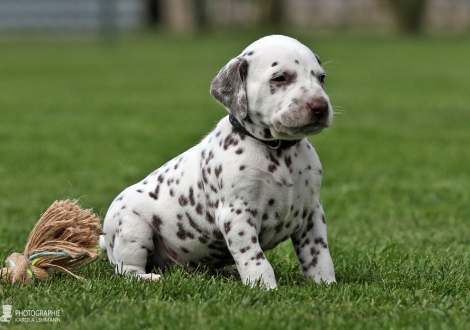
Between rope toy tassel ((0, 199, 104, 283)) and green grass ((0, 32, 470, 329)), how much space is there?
0.42ft

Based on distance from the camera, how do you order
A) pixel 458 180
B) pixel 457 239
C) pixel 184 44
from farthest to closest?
pixel 184 44 < pixel 458 180 < pixel 457 239

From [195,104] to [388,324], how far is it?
13.9 m

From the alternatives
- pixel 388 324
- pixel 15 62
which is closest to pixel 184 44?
pixel 15 62

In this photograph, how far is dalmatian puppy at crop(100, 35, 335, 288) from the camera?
4.54m

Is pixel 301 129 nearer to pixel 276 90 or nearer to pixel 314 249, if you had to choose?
pixel 276 90

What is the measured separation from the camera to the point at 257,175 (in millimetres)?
4586

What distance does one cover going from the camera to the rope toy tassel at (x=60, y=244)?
484 cm

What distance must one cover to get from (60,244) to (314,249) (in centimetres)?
142

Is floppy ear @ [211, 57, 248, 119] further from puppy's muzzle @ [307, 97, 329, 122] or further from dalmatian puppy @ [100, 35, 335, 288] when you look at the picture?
puppy's muzzle @ [307, 97, 329, 122]

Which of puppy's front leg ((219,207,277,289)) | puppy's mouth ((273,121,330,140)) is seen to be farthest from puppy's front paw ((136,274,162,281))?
puppy's mouth ((273,121,330,140))

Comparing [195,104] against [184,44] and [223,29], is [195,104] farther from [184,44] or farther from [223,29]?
[223,29]

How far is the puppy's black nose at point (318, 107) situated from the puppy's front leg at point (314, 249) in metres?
0.68

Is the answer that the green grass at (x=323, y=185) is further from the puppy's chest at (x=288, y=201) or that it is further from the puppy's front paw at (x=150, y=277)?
the puppy's chest at (x=288, y=201)

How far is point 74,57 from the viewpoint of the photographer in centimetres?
3003
